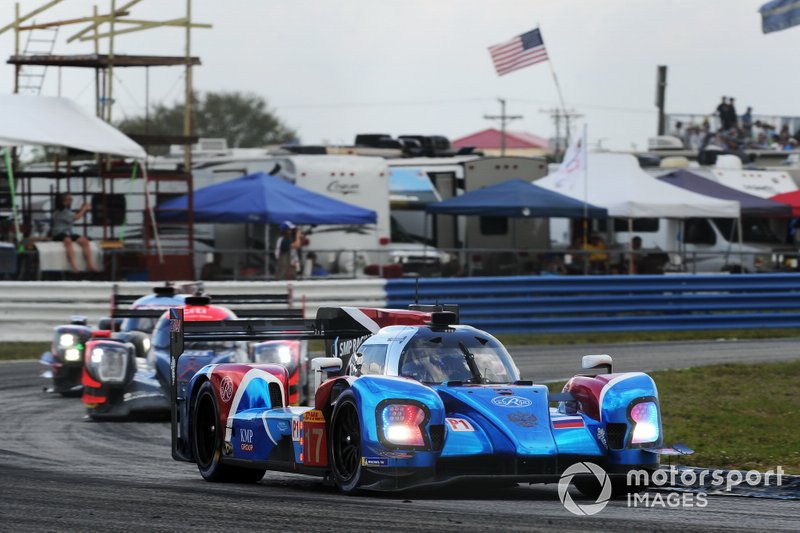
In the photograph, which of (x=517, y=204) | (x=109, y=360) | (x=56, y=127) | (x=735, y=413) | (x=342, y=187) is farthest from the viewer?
(x=342, y=187)

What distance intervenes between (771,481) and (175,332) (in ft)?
14.2

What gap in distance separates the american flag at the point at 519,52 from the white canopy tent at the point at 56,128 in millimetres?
12185

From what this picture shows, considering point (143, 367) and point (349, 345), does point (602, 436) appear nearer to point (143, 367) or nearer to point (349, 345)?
point (349, 345)

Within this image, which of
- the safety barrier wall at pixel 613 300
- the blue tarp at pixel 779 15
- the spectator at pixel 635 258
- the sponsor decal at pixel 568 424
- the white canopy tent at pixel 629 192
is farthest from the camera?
the white canopy tent at pixel 629 192

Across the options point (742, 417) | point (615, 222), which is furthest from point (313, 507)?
point (615, 222)

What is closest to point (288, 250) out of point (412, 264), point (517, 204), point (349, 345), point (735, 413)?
point (412, 264)

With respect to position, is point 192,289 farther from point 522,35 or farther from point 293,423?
point 522,35

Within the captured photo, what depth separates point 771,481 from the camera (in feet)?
31.5

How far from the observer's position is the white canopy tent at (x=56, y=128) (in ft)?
82.5

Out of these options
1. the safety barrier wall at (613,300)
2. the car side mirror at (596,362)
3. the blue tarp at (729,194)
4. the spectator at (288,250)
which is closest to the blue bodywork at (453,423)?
the car side mirror at (596,362)

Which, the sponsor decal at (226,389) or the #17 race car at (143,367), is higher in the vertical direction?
the sponsor decal at (226,389)

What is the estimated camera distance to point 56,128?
25984mm

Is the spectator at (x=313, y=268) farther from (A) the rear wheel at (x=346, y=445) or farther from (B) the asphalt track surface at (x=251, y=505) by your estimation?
(A) the rear wheel at (x=346, y=445)

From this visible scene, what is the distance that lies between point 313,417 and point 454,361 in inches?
38.6
